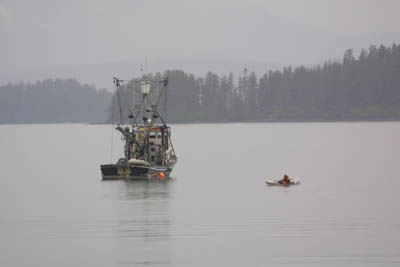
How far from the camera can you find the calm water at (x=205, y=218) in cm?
4041

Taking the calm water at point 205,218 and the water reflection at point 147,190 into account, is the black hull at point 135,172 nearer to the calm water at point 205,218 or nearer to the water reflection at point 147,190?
the water reflection at point 147,190

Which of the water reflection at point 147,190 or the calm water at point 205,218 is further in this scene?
the water reflection at point 147,190

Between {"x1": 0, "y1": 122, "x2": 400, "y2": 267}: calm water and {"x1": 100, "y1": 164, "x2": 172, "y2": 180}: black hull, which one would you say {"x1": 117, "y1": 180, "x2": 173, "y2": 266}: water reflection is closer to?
{"x1": 0, "y1": 122, "x2": 400, "y2": 267}: calm water

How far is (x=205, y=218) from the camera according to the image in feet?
175

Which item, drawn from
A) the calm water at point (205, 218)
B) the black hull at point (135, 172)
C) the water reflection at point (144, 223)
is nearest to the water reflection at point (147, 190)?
the water reflection at point (144, 223)

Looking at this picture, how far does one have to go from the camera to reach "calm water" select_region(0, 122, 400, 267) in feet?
133

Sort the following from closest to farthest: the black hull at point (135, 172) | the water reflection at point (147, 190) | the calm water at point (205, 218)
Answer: the calm water at point (205, 218) → the water reflection at point (147, 190) → the black hull at point (135, 172)

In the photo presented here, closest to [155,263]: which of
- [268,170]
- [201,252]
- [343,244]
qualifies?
[201,252]

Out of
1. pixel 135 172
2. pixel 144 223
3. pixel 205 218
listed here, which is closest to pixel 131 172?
pixel 135 172

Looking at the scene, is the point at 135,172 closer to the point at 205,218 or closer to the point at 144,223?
the point at 205,218

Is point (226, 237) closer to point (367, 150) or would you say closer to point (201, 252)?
point (201, 252)

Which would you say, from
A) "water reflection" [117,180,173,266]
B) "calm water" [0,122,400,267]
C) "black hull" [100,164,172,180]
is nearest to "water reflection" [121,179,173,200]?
"water reflection" [117,180,173,266]

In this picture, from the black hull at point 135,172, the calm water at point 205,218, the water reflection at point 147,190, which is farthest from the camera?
the black hull at point 135,172

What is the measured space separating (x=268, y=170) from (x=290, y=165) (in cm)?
959
